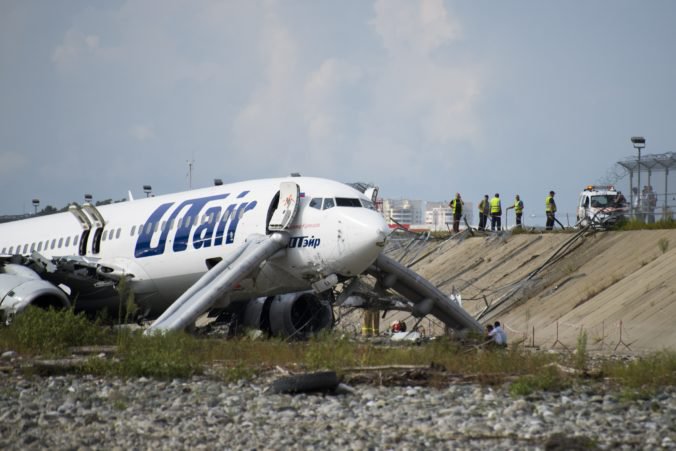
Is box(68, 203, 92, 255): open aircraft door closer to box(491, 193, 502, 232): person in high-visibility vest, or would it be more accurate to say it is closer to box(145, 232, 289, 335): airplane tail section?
box(145, 232, 289, 335): airplane tail section

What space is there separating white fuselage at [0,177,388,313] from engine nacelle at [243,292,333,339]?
160 cm

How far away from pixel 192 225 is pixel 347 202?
13.3 feet

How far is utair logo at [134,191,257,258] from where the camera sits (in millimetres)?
24109

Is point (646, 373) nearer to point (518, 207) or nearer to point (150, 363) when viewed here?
point (150, 363)

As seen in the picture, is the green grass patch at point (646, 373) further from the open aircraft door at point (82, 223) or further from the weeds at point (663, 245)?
the open aircraft door at point (82, 223)

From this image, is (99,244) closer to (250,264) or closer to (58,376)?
(250,264)

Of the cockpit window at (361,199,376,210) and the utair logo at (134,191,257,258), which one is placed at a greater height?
the cockpit window at (361,199,376,210)

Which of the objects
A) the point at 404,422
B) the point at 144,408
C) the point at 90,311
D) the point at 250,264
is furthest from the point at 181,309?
the point at 404,422

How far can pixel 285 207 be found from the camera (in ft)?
76.3

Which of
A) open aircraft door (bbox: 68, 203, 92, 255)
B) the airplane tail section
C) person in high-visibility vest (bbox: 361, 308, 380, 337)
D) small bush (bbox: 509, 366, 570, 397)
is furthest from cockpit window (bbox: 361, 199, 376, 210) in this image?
open aircraft door (bbox: 68, 203, 92, 255)

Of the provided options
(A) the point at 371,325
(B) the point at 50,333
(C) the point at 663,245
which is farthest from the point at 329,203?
(C) the point at 663,245

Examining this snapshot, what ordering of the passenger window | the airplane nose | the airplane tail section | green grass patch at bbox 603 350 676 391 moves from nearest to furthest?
green grass patch at bbox 603 350 676 391
the airplane tail section
the airplane nose
the passenger window

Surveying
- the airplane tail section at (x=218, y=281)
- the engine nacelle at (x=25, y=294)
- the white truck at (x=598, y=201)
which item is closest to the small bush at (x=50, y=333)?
the airplane tail section at (x=218, y=281)

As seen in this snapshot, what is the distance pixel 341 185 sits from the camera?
23.7 m
